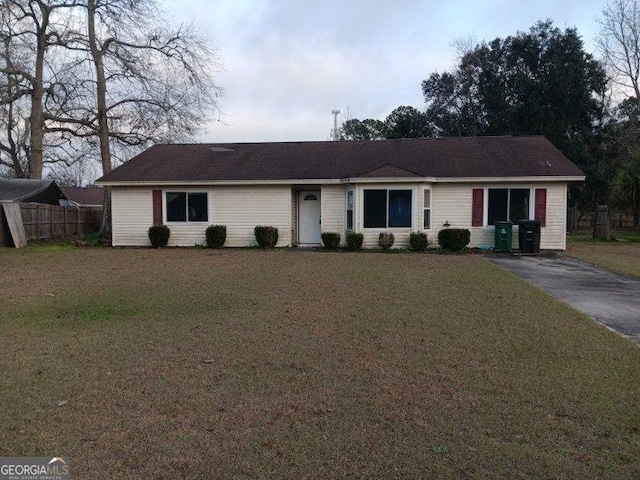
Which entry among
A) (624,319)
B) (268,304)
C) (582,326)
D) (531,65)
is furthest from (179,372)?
(531,65)

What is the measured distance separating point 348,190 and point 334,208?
2.84 feet

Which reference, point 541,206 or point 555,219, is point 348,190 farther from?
point 555,219

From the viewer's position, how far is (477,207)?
17.9 meters

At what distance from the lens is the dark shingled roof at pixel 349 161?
18.0 m

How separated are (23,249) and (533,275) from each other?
16.8 m

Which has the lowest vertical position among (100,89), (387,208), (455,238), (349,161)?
(455,238)

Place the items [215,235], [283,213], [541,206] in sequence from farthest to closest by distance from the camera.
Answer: [283,213]
[215,235]
[541,206]

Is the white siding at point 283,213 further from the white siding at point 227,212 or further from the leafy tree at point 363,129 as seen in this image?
the leafy tree at point 363,129

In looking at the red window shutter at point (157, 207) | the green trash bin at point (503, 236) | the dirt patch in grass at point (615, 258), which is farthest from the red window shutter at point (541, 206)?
the red window shutter at point (157, 207)

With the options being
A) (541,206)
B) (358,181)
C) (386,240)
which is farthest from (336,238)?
(541,206)

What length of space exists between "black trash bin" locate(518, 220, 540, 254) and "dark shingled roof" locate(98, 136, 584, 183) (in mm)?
1891

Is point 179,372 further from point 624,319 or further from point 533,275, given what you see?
point 533,275

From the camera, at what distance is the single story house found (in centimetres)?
1766

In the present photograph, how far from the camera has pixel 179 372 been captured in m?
4.76
